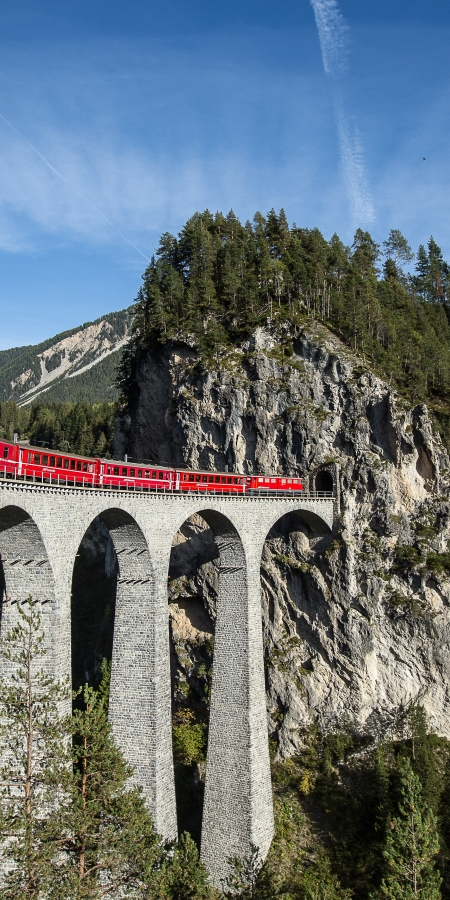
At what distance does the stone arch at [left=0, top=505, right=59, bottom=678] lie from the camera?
23.4 metres

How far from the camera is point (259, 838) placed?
32.6 m

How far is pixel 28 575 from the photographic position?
24.1 m

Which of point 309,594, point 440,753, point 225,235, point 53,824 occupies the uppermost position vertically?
point 225,235

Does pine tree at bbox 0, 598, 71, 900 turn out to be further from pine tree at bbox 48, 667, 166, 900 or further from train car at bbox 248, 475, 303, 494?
train car at bbox 248, 475, 303, 494

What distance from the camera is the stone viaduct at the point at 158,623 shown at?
24016 millimetres

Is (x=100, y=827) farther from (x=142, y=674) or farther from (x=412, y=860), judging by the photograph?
(x=412, y=860)

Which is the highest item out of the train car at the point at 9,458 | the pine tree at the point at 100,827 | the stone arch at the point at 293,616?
the train car at the point at 9,458

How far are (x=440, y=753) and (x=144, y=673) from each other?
2251 cm

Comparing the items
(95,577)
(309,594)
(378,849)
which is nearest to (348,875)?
(378,849)

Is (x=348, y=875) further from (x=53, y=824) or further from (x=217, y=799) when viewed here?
(x=53, y=824)

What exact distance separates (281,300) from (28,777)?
1731 inches

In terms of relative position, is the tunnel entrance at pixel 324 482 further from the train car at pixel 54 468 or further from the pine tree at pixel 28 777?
the pine tree at pixel 28 777

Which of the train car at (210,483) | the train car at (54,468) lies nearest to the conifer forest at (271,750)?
the train car at (54,468)

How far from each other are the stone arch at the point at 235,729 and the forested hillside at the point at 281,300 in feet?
65.8
